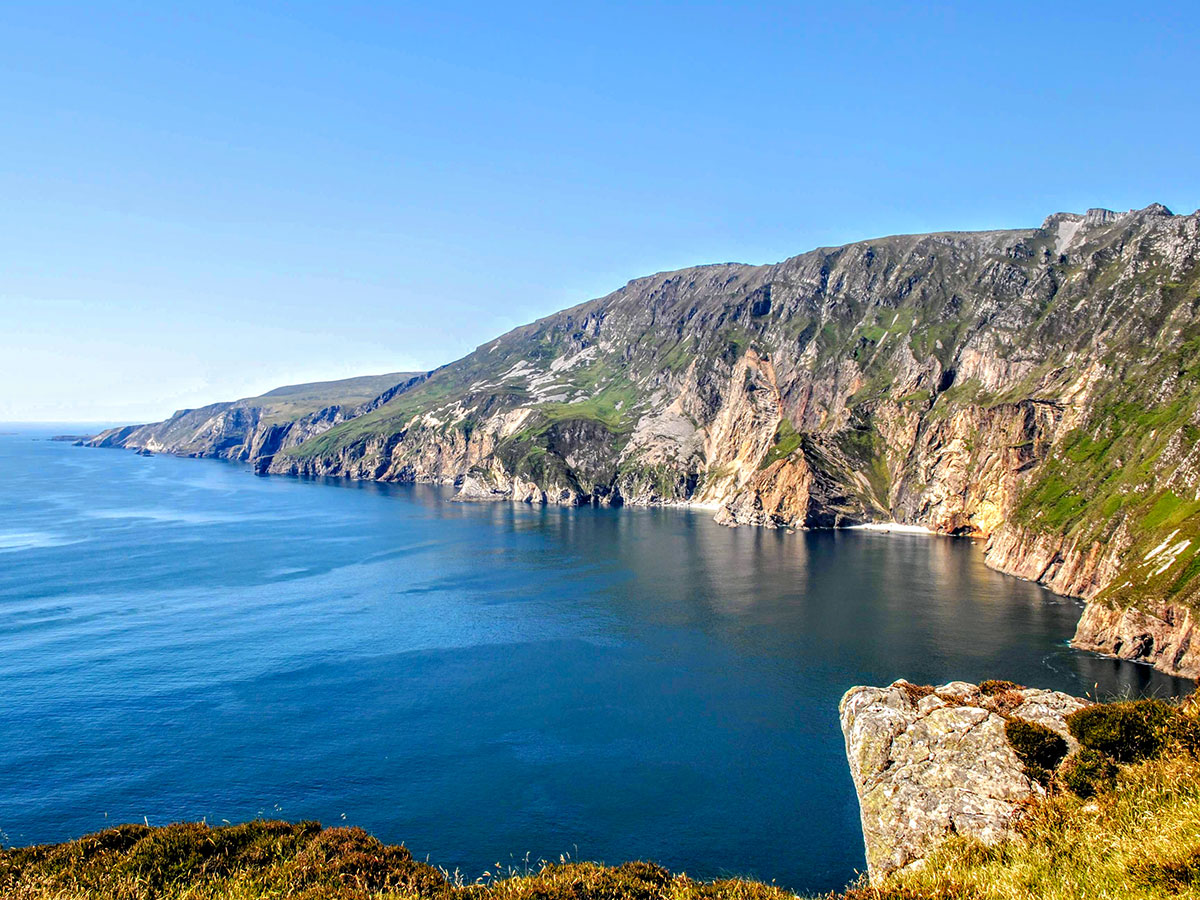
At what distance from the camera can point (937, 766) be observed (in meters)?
32.4

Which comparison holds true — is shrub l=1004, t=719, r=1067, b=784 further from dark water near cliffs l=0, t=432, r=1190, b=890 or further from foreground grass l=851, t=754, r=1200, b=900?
dark water near cliffs l=0, t=432, r=1190, b=890

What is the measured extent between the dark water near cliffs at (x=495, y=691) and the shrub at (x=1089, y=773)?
31.4m

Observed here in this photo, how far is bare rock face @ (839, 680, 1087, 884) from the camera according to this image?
3005 centimetres

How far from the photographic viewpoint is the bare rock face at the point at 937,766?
30.0 meters

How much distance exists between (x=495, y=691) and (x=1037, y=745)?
75.5m

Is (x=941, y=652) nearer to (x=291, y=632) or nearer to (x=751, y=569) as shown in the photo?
(x=751, y=569)

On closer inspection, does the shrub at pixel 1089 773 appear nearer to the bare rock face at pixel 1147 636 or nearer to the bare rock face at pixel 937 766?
the bare rock face at pixel 937 766

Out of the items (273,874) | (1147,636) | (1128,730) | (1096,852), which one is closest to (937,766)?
(1128,730)

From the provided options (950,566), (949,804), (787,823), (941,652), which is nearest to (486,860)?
(787,823)

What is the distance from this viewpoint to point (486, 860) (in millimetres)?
57500

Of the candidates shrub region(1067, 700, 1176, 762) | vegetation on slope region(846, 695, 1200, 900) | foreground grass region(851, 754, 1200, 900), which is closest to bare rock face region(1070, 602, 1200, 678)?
shrub region(1067, 700, 1176, 762)

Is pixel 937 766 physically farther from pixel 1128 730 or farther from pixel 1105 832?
pixel 1105 832

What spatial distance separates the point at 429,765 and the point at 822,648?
6170 cm

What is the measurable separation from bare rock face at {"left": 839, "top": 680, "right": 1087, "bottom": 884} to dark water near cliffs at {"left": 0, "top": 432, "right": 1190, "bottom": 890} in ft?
84.4
